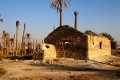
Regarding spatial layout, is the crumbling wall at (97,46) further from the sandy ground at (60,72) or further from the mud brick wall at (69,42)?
the sandy ground at (60,72)

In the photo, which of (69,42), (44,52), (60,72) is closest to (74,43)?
(69,42)

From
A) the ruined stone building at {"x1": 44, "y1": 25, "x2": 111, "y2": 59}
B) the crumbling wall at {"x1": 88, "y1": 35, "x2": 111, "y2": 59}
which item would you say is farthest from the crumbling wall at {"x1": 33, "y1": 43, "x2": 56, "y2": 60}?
the crumbling wall at {"x1": 88, "y1": 35, "x2": 111, "y2": 59}

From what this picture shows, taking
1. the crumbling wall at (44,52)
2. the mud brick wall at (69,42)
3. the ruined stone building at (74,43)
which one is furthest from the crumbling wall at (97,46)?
the crumbling wall at (44,52)

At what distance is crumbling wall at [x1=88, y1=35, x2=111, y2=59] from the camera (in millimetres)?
29650

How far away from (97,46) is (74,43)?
3707 millimetres

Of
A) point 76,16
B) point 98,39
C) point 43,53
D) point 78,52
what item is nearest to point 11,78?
point 43,53

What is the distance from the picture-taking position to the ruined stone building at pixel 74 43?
1157 inches

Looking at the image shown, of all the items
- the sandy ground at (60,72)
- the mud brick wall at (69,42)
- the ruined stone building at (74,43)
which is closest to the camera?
the sandy ground at (60,72)

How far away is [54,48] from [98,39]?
6.37 metres

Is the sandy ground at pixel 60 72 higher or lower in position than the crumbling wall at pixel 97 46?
lower

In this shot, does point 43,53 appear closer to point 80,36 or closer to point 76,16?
point 80,36

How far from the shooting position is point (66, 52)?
3086 centimetres

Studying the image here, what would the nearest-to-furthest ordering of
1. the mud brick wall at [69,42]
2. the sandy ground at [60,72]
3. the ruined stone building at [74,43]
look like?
the sandy ground at [60,72] < the ruined stone building at [74,43] < the mud brick wall at [69,42]

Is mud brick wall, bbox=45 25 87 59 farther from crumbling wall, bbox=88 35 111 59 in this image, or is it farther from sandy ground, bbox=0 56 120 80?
sandy ground, bbox=0 56 120 80
